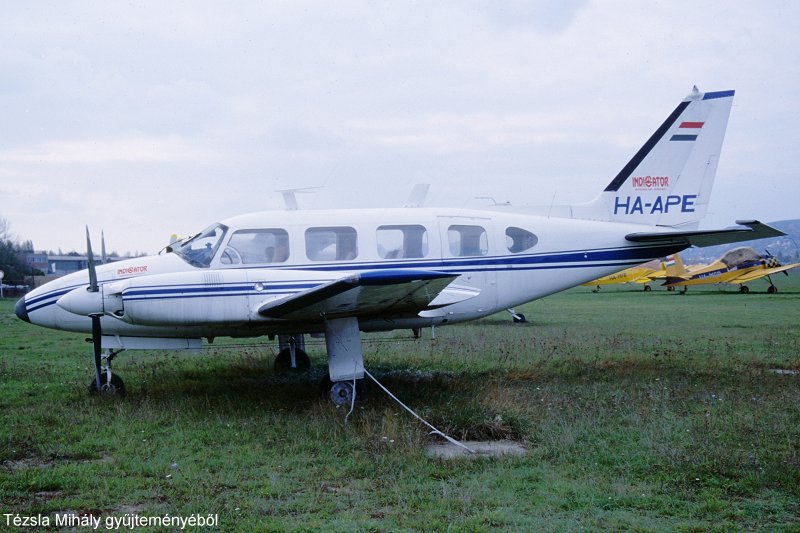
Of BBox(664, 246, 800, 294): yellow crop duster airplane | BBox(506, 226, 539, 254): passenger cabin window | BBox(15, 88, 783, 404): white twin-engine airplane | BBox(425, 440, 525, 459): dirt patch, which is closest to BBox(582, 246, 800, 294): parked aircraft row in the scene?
BBox(664, 246, 800, 294): yellow crop duster airplane

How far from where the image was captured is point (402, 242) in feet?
33.4

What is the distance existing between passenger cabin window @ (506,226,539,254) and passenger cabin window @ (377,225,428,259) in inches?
53.6

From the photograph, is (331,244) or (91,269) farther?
(331,244)

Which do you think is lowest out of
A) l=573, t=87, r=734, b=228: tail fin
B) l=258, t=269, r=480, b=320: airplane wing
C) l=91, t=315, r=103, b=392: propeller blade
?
l=91, t=315, r=103, b=392: propeller blade

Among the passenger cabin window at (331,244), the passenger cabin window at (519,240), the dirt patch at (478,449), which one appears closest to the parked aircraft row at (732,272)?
the passenger cabin window at (519,240)

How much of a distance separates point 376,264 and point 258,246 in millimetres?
1733

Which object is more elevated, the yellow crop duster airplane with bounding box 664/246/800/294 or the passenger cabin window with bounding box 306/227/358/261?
the passenger cabin window with bounding box 306/227/358/261

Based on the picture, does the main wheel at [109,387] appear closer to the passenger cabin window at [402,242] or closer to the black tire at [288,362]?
the black tire at [288,362]

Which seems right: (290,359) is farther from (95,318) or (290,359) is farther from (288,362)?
(95,318)

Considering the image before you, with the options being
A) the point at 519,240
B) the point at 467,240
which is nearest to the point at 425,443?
the point at 467,240

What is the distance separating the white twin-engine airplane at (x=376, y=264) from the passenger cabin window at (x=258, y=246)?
0.05 feet

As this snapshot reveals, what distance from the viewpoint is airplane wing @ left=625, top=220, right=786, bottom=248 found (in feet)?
32.2

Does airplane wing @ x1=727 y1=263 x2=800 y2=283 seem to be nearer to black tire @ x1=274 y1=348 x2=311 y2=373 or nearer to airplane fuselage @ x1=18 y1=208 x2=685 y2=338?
airplane fuselage @ x1=18 y1=208 x2=685 y2=338

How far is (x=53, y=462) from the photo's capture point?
258 inches
